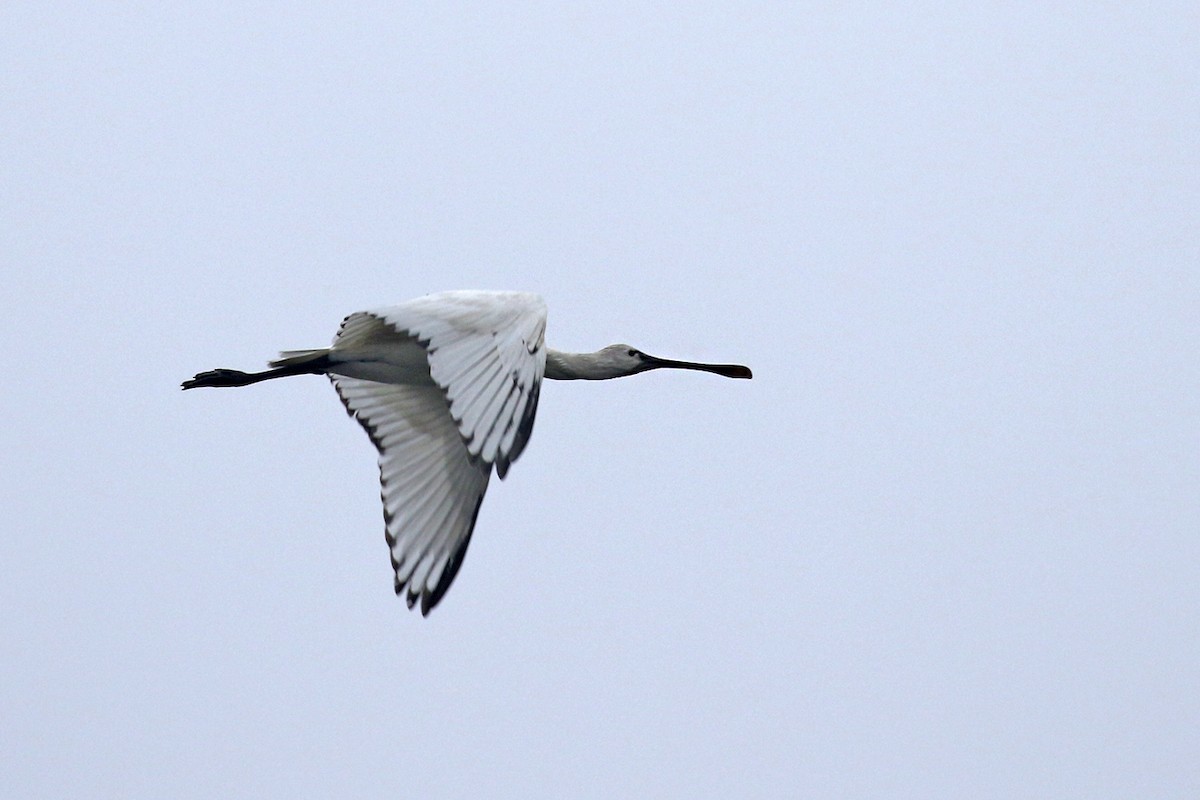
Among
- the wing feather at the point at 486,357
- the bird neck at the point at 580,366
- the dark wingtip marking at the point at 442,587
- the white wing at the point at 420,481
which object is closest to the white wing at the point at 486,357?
the wing feather at the point at 486,357

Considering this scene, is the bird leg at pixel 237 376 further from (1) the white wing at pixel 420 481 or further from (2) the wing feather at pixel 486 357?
(2) the wing feather at pixel 486 357

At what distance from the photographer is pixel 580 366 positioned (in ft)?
33.8

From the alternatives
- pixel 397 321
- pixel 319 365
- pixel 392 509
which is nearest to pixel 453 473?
pixel 392 509

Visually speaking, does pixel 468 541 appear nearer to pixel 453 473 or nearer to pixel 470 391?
pixel 453 473

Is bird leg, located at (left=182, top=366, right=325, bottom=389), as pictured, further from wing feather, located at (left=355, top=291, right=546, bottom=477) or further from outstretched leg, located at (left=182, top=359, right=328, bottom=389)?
wing feather, located at (left=355, top=291, right=546, bottom=477)

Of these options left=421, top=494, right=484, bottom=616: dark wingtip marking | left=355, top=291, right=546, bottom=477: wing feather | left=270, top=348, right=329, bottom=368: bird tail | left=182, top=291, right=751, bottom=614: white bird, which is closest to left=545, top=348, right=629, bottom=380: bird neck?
left=182, top=291, right=751, bottom=614: white bird

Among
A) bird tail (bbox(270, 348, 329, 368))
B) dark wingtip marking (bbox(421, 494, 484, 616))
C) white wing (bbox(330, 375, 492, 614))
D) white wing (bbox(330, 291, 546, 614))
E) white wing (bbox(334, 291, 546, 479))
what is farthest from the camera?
bird tail (bbox(270, 348, 329, 368))

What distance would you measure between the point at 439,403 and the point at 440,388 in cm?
125

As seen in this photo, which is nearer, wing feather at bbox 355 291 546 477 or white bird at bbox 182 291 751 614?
wing feather at bbox 355 291 546 477

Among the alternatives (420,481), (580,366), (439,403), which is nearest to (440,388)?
(420,481)

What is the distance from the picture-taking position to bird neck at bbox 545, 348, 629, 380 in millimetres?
10242

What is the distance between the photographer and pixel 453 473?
9.48 metres

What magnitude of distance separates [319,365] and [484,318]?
6.72 feet

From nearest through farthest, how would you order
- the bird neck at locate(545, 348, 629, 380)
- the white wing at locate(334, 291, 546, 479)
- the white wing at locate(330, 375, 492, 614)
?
1. the white wing at locate(334, 291, 546, 479)
2. the white wing at locate(330, 375, 492, 614)
3. the bird neck at locate(545, 348, 629, 380)
